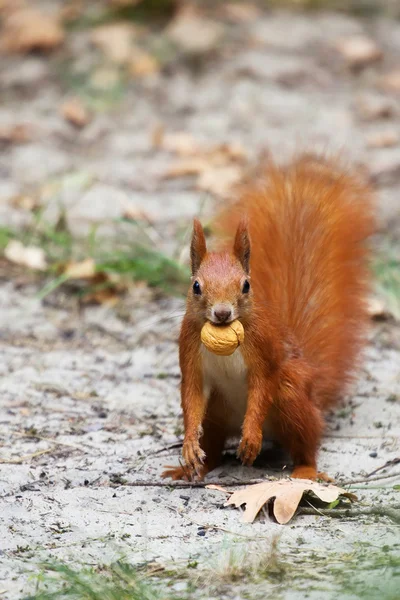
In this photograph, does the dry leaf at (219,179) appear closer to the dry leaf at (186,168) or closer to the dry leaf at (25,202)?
the dry leaf at (186,168)

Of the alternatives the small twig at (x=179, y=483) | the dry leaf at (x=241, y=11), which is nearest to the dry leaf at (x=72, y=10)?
the dry leaf at (x=241, y=11)

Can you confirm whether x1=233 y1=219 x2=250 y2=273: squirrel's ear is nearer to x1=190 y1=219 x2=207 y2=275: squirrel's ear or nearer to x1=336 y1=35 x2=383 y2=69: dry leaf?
x1=190 y1=219 x2=207 y2=275: squirrel's ear

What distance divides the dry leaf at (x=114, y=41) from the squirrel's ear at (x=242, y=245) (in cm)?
395

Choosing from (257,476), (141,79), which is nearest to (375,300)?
(257,476)

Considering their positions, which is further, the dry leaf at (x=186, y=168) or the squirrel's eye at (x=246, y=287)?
the dry leaf at (x=186, y=168)

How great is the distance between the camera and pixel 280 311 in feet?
9.76

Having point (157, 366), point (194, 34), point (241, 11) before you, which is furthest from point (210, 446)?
point (241, 11)

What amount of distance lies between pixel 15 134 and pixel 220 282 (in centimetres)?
338

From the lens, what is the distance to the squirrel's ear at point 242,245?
2.65 meters

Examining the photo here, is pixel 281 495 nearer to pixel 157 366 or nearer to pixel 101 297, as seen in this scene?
pixel 157 366

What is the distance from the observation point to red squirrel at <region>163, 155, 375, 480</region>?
264 cm

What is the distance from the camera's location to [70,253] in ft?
14.3

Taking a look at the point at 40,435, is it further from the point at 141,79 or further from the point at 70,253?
the point at 141,79

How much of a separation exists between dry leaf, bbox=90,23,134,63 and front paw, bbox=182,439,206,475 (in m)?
4.12
